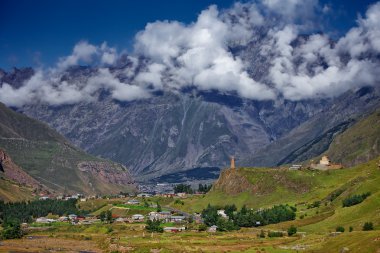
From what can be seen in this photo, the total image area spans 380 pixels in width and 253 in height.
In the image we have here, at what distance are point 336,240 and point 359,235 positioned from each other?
10038 millimetres

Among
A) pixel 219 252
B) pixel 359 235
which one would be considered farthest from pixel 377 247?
pixel 219 252

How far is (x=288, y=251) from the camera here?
7387 inches

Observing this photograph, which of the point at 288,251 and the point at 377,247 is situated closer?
A: the point at 377,247

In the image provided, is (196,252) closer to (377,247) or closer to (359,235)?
(359,235)

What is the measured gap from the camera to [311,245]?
624 ft

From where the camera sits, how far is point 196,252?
196750mm

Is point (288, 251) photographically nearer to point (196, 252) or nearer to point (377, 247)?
point (196, 252)

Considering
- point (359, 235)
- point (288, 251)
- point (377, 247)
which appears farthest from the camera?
point (288, 251)

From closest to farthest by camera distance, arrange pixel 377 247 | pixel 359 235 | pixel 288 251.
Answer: pixel 377 247 < pixel 359 235 < pixel 288 251

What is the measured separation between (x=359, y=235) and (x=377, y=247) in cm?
2727

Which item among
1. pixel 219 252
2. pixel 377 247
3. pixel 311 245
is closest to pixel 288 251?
pixel 311 245

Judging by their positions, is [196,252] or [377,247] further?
[196,252]

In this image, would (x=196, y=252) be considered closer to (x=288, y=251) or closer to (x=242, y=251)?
(x=242, y=251)

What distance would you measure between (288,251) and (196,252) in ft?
95.6
